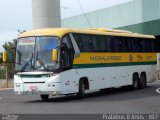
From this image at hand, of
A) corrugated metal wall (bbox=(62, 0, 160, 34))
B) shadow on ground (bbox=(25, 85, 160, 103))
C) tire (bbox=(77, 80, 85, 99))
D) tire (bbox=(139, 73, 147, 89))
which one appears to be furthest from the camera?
corrugated metal wall (bbox=(62, 0, 160, 34))

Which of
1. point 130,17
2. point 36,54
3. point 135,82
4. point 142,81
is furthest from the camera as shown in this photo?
point 130,17

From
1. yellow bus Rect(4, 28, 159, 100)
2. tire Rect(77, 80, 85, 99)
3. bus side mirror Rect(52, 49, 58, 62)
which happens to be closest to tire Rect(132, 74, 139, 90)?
yellow bus Rect(4, 28, 159, 100)

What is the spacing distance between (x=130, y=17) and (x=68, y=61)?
29.5 metres

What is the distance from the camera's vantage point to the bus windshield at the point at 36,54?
24.5 m

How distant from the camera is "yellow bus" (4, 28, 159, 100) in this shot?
24.5m

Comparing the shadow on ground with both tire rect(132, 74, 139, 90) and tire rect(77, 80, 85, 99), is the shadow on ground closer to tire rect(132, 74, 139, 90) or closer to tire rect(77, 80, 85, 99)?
tire rect(77, 80, 85, 99)

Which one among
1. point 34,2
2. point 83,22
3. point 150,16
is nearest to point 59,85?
point 34,2

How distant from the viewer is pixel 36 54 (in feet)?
81.3

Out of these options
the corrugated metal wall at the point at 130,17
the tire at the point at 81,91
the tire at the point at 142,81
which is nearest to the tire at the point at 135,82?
the tire at the point at 142,81

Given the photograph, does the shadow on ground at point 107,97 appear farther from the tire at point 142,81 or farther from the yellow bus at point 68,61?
the tire at point 142,81

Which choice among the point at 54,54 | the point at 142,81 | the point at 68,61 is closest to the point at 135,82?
the point at 142,81

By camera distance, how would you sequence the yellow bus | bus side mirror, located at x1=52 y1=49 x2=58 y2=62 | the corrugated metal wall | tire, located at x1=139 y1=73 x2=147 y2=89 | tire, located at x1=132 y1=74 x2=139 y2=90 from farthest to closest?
the corrugated metal wall
tire, located at x1=139 y1=73 x2=147 y2=89
tire, located at x1=132 y1=74 x2=139 y2=90
the yellow bus
bus side mirror, located at x1=52 y1=49 x2=58 y2=62

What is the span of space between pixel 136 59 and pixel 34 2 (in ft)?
49.8

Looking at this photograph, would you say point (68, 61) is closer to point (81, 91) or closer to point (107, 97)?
point (81, 91)
